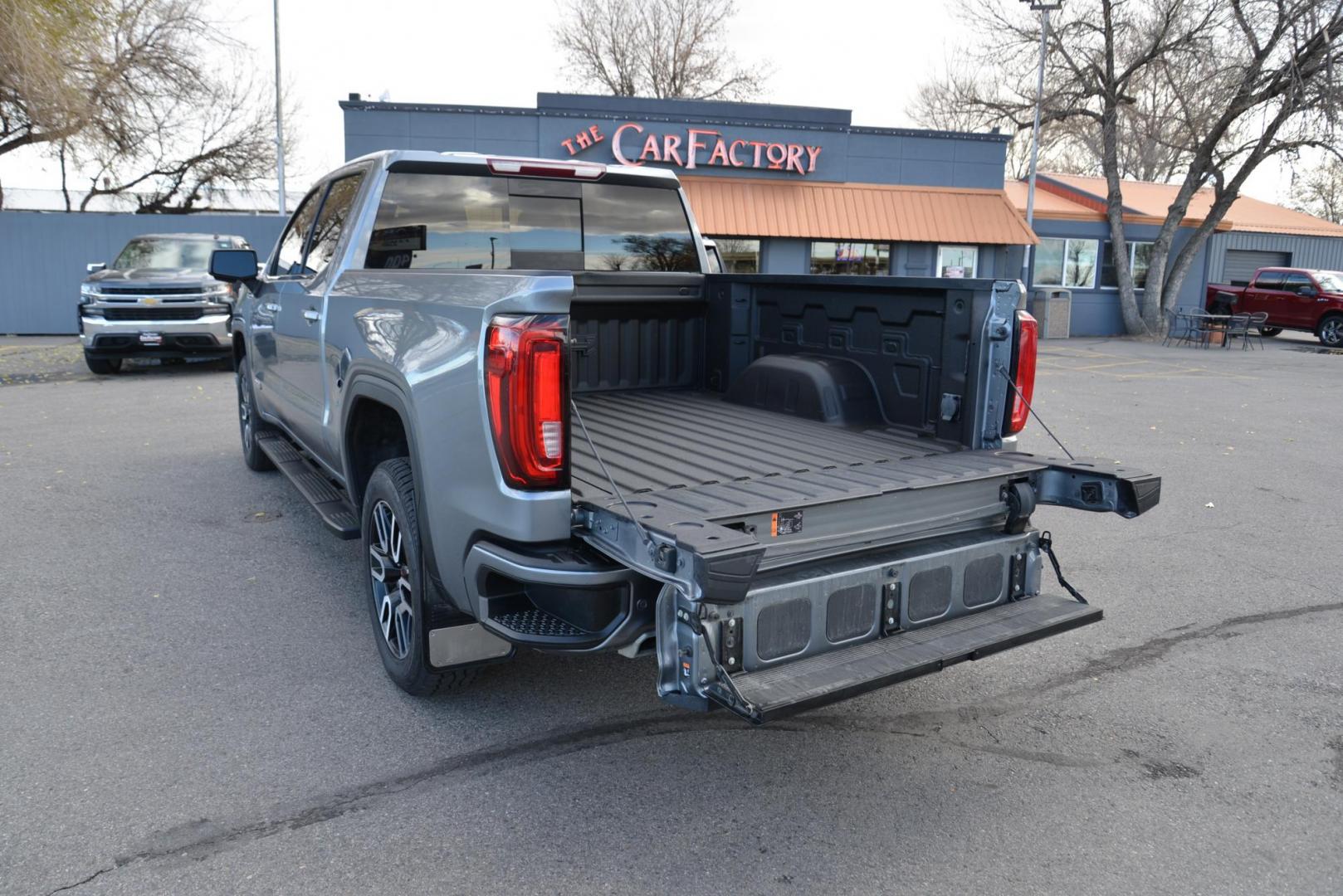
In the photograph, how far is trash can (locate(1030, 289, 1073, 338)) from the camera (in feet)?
79.5

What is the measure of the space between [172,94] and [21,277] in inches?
197

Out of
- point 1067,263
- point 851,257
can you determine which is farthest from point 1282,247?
point 851,257

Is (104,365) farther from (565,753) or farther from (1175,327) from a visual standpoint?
(1175,327)

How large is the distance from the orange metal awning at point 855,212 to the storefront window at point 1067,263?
3110mm

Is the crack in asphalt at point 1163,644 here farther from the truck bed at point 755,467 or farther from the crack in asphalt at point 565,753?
the truck bed at point 755,467

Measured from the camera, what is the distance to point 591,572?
9.36 feet

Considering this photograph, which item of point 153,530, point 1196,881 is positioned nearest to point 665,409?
point 1196,881

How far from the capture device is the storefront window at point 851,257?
22547 millimetres

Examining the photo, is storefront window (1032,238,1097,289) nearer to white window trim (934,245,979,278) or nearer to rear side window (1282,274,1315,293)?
white window trim (934,245,979,278)

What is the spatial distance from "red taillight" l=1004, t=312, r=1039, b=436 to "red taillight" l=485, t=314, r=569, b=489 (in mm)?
1823

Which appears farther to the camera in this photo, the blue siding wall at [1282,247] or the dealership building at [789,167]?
the blue siding wall at [1282,247]

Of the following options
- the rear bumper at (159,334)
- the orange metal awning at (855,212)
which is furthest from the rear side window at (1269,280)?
the rear bumper at (159,334)

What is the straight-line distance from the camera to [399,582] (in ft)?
12.6

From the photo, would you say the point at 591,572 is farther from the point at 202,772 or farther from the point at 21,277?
the point at 21,277
